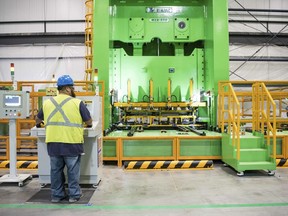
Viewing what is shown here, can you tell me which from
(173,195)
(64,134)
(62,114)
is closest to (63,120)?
(62,114)

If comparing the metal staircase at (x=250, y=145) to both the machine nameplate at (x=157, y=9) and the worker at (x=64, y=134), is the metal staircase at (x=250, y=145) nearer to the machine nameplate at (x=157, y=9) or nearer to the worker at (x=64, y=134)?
the worker at (x=64, y=134)

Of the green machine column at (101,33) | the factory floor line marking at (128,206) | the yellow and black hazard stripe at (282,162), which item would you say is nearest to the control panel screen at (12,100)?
the factory floor line marking at (128,206)

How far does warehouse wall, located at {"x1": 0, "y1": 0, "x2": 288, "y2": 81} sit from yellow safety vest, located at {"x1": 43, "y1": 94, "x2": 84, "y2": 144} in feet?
30.3

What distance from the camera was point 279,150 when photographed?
21.8 ft

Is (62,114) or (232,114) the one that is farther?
(232,114)

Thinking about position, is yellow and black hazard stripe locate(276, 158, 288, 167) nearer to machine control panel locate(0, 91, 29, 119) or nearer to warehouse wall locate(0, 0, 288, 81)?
machine control panel locate(0, 91, 29, 119)

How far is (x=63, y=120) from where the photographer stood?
3.95 meters

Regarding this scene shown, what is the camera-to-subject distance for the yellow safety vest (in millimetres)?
3947

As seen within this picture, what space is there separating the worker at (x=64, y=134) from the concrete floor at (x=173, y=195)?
30 centimetres

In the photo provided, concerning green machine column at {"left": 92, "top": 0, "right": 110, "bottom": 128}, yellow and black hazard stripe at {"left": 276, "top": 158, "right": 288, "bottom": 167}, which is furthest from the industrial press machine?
yellow and black hazard stripe at {"left": 276, "top": 158, "right": 288, "bottom": 167}

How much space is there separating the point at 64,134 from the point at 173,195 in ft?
6.01

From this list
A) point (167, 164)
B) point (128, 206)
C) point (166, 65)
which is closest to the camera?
point (128, 206)

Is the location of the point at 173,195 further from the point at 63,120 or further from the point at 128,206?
the point at 63,120

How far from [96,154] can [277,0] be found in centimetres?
1198
